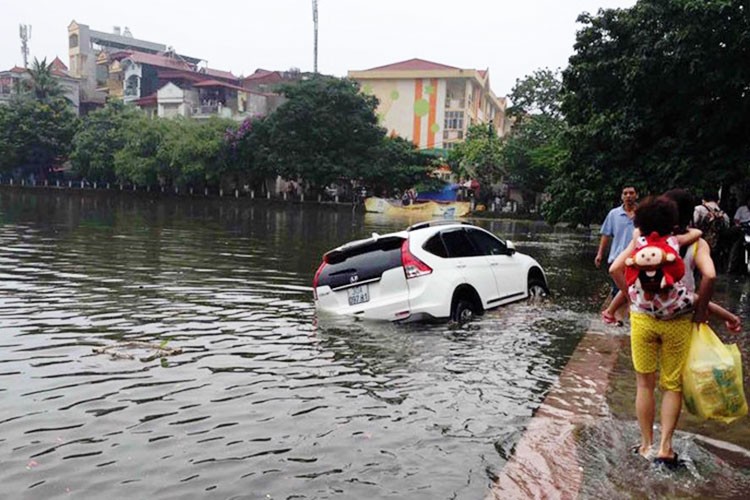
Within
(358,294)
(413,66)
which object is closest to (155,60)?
(413,66)

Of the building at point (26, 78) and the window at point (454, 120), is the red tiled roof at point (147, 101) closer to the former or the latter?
the building at point (26, 78)

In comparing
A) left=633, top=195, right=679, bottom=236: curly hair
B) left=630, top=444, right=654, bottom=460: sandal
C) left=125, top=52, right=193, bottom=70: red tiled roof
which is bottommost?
left=630, top=444, right=654, bottom=460: sandal

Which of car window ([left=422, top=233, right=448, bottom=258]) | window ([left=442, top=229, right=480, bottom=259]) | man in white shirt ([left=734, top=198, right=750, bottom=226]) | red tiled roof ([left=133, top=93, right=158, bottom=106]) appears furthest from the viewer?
red tiled roof ([left=133, top=93, right=158, bottom=106])

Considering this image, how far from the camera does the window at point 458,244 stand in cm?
900

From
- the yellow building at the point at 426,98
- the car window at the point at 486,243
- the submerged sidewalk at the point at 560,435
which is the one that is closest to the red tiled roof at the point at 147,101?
the yellow building at the point at 426,98

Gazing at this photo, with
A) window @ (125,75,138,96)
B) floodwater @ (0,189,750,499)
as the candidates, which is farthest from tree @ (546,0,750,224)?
window @ (125,75,138,96)

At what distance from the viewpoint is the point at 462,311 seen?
8852mm

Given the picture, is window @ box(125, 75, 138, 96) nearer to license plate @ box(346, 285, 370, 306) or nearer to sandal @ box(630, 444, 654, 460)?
license plate @ box(346, 285, 370, 306)

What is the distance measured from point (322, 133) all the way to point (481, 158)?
1284cm

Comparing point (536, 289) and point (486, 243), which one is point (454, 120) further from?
point (486, 243)

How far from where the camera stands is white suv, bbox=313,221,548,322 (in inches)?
328

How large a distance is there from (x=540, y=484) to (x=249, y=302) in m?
7.17

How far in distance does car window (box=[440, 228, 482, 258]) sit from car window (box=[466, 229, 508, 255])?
162 millimetres

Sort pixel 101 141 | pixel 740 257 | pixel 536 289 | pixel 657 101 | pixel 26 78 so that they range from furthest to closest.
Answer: pixel 26 78, pixel 101 141, pixel 657 101, pixel 740 257, pixel 536 289
